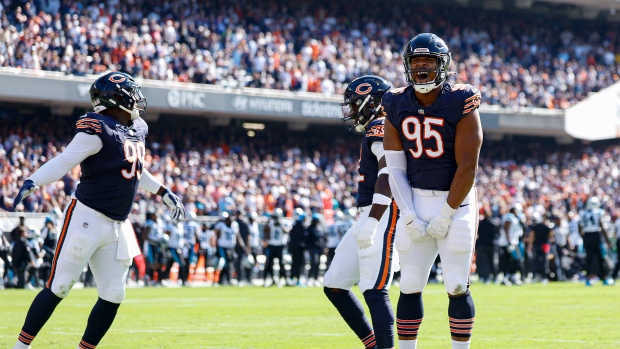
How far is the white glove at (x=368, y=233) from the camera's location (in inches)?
242

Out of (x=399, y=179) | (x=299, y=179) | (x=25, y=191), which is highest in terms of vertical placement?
(x=399, y=179)

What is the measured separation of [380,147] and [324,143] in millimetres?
28034

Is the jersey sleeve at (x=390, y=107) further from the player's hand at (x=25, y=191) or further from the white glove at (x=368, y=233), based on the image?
the player's hand at (x=25, y=191)

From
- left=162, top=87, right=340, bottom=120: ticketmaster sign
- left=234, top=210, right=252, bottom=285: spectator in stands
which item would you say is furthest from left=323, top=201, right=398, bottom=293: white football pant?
left=162, top=87, right=340, bottom=120: ticketmaster sign

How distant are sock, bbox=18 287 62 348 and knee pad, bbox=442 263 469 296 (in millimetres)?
2616

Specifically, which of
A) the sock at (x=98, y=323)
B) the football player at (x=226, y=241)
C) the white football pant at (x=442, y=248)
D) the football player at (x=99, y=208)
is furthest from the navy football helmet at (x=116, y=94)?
the football player at (x=226, y=241)

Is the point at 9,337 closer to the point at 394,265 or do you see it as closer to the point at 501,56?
the point at 394,265

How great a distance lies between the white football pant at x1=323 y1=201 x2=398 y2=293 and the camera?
657 centimetres

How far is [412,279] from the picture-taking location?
594cm

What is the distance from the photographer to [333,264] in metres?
6.83

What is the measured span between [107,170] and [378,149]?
183 centimetres

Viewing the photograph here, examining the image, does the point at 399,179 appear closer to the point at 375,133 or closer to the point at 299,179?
the point at 375,133

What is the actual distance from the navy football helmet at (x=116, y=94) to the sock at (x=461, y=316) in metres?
2.64

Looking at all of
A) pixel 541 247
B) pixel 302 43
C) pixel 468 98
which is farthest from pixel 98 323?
pixel 302 43
